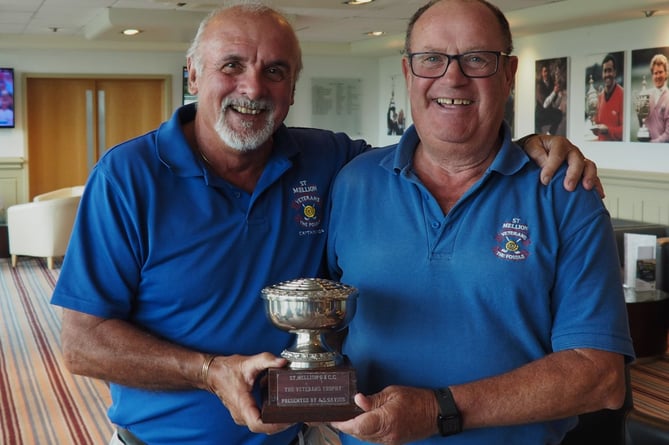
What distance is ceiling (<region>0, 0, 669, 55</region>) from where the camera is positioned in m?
7.81

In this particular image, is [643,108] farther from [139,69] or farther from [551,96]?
[139,69]

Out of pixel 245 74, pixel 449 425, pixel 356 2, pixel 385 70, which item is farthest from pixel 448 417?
pixel 385 70

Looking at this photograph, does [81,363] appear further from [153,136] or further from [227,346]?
[153,136]

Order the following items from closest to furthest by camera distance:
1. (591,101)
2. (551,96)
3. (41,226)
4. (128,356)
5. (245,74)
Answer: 1. (128,356)
2. (245,74)
3. (591,101)
4. (551,96)
5. (41,226)

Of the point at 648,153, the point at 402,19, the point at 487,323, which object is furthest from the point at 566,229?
the point at 402,19

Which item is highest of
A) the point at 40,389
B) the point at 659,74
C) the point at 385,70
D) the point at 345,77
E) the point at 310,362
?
the point at 385,70

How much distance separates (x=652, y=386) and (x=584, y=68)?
421cm

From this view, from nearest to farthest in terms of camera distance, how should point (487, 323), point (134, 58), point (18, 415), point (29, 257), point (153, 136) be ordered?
point (487, 323) < point (153, 136) < point (18, 415) < point (29, 257) < point (134, 58)

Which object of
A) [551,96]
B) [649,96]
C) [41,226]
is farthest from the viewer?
[41,226]

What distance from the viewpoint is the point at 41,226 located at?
9625 mm

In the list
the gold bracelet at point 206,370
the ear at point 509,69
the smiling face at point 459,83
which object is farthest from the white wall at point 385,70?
the gold bracelet at point 206,370

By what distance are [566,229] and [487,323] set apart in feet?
0.83

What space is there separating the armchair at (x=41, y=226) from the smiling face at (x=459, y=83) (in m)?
8.32

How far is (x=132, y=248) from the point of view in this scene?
6.38 feet
